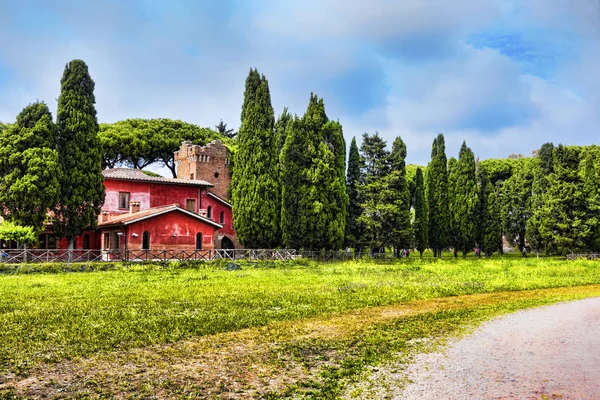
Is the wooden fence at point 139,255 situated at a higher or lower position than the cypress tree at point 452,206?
lower

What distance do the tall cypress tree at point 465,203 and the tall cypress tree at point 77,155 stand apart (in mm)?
32560

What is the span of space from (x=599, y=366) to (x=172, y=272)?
2099cm

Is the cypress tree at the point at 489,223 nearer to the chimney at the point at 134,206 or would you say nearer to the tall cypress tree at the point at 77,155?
the chimney at the point at 134,206

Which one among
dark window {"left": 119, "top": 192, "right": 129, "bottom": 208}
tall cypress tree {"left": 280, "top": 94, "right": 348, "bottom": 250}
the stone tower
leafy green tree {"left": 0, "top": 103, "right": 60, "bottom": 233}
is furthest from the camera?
the stone tower

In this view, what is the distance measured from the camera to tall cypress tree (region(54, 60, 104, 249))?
31.4 metres

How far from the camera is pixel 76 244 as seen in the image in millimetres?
38031

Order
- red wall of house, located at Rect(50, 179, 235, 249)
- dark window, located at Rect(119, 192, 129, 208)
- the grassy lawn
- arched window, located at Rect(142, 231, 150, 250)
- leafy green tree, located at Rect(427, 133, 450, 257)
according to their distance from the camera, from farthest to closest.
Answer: leafy green tree, located at Rect(427, 133, 450, 257) < dark window, located at Rect(119, 192, 129, 208) < red wall of house, located at Rect(50, 179, 235, 249) < arched window, located at Rect(142, 231, 150, 250) < the grassy lawn

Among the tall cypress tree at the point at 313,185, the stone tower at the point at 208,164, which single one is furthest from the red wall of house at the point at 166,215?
the tall cypress tree at the point at 313,185

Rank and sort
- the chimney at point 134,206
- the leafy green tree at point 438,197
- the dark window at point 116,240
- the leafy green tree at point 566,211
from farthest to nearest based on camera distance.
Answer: the leafy green tree at point 438,197, the leafy green tree at point 566,211, the chimney at point 134,206, the dark window at point 116,240

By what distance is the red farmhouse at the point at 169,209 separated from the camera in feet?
112

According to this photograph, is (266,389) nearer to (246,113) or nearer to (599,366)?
(599,366)

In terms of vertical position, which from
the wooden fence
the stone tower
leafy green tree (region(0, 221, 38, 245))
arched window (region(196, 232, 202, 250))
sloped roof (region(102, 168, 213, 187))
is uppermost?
the stone tower

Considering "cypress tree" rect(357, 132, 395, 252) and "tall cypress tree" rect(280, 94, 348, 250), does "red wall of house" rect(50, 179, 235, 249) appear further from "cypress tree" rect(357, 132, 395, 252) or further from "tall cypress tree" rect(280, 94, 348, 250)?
"cypress tree" rect(357, 132, 395, 252)

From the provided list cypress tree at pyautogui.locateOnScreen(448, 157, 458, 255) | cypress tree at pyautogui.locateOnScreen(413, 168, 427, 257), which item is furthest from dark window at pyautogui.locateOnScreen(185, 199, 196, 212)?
cypress tree at pyautogui.locateOnScreen(448, 157, 458, 255)
